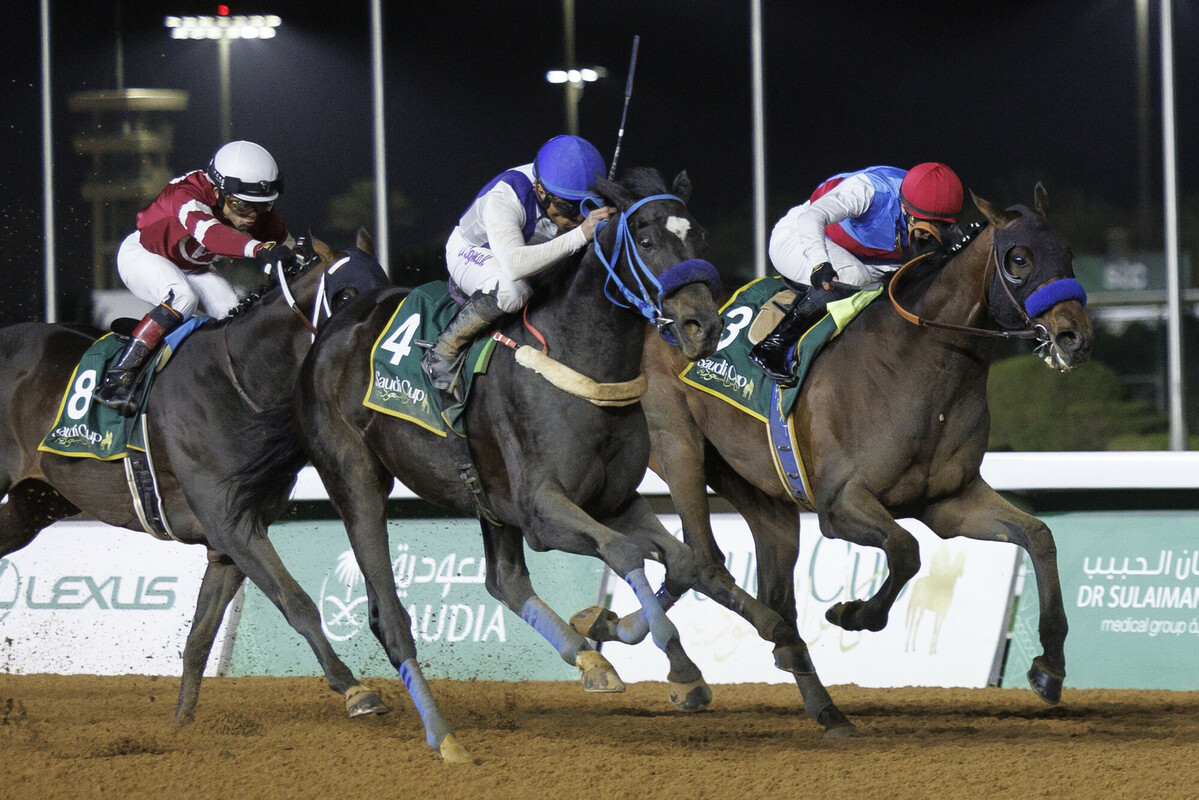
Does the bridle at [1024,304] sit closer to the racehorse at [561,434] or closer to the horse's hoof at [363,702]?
the racehorse at [561,434]

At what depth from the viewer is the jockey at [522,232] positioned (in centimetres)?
405

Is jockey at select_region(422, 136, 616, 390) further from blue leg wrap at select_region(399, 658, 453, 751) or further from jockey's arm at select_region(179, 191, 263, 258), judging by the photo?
jockey's arm at select_region(179, 191, 263, 258)

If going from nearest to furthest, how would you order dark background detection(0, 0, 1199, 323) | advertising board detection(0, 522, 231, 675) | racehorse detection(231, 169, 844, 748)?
racehorse detection(231, 169, 844, 748) < advertising board detection(0, 522, 231, 675) < dark background detection(0, 0, 1199, 323)

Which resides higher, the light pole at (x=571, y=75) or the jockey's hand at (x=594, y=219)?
the light pole at (x=571, y=75)

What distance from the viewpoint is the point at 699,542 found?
530 centimetres

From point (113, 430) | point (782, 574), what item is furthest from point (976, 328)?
point (113, 430)

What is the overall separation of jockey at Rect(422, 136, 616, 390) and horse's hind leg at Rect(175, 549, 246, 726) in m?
1.60

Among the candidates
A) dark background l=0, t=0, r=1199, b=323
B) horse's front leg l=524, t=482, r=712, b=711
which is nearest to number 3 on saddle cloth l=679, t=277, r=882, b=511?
horse's front leg l=524, t=482, r=712, b=711

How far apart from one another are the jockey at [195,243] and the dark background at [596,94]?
9.03 ft

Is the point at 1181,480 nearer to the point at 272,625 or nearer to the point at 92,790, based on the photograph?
the point at 272,625

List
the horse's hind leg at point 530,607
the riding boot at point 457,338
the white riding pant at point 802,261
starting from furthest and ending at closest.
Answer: the white riding pant at point 802,261 < the riding boot at point 457,338 < the horse's hind leg at point 530,607

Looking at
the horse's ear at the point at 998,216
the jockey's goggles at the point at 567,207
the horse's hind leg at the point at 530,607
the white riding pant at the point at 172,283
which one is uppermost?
the jockey's goggles at the point at 567,207

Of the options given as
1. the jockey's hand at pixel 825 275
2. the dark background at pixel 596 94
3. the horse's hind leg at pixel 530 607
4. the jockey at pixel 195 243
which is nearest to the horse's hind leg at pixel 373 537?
the horse's hind leg at pixel 530 607

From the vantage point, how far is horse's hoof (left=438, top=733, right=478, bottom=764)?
4137 mm
